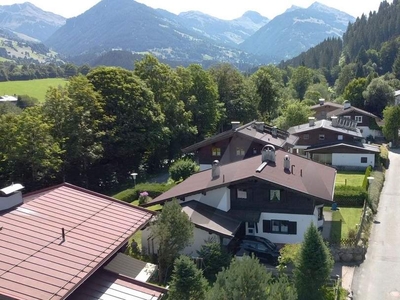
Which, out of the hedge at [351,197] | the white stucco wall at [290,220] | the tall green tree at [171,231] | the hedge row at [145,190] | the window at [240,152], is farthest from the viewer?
the window at [240,152]

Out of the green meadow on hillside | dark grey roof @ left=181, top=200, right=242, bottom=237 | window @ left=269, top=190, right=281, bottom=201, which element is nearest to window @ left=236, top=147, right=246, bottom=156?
window @ left=269, top=190, right=281, bottom=201

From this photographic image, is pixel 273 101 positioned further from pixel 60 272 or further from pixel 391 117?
pixel 60 272

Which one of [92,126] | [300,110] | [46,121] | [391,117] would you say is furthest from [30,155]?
Answer: [391,117]

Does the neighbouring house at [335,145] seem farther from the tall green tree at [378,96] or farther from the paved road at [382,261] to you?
the tall green tree at [378,96]

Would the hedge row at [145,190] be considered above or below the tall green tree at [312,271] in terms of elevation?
below

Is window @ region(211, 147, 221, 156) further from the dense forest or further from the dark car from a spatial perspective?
the dark car

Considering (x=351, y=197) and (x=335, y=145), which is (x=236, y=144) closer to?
(x=335, y=145)

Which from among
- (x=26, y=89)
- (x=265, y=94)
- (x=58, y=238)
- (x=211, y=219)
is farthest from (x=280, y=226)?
(x=26, y=89)

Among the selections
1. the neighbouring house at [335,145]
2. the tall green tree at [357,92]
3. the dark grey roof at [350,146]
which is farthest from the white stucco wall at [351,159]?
the tall green tree at [357,92]
